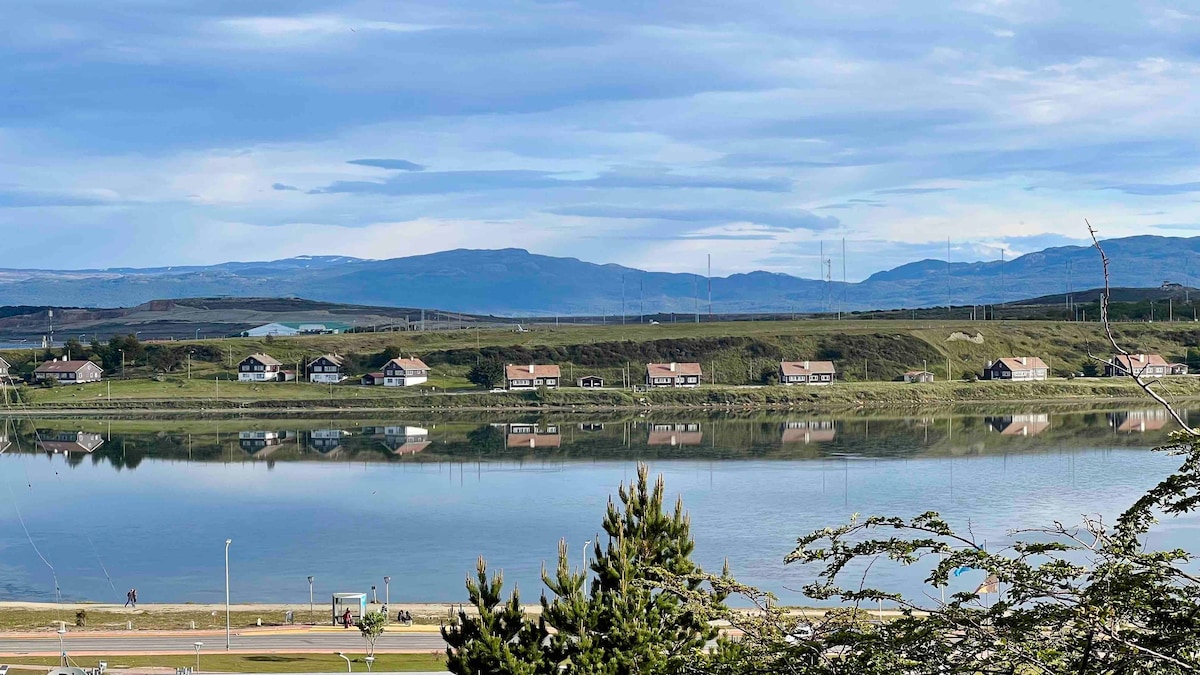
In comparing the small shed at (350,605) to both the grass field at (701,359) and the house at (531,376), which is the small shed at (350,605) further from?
the house at (531,376)

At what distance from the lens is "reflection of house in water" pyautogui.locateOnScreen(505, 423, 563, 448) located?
245ft

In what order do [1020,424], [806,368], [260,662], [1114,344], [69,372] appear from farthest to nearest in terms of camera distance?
[69,372] < [806,368] < [1020,424] < [260,662] < [1114,344]

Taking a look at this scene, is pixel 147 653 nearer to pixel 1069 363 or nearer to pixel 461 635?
pixel 461 635

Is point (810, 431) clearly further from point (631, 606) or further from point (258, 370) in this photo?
point (631, 606)

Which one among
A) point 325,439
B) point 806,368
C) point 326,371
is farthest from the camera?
point 326,371

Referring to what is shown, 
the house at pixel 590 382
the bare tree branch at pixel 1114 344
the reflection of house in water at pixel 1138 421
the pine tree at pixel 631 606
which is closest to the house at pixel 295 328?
the house at pixel 590 382

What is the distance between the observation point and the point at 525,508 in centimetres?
5219

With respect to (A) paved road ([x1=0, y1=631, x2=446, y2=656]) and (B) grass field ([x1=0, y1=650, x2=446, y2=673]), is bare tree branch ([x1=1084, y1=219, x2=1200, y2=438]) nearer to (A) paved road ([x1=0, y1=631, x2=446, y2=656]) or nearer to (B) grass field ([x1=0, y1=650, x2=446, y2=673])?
(B) grass field ([x1=0, y1=650, x2=446, y2=673])

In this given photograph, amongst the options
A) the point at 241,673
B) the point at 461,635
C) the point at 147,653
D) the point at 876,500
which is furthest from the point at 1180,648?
the point at 876,500

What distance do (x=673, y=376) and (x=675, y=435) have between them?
1075 inches

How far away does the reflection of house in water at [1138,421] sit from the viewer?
259 feet

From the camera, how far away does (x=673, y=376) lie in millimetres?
105000

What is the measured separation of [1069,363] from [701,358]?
32000mm

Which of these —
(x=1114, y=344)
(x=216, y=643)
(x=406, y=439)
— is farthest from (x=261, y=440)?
(x=1114, y=344)
